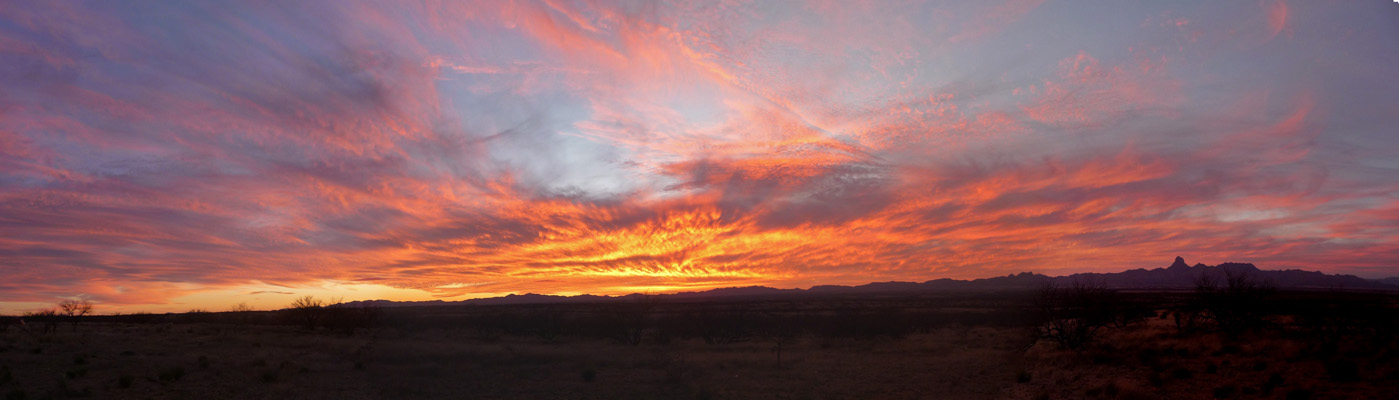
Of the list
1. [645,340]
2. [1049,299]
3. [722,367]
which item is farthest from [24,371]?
[1049,299]

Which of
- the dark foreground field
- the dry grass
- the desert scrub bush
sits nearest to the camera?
the dark foreground field

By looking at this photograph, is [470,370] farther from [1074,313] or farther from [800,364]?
[1074,313]

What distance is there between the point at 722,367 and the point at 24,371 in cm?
2571

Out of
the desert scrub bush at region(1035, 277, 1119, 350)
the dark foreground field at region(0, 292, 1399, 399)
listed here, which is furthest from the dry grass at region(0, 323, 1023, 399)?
the desert scrub bush at region(1035, 277, 1119, 350)

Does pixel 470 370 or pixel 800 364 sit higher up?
pixel 470 370

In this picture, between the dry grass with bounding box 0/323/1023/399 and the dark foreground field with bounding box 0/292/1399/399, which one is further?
the dry grass with bounding box 0/323/1023/399

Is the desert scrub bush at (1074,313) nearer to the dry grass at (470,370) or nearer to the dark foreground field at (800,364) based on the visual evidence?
the dark foreground field at (800,364)

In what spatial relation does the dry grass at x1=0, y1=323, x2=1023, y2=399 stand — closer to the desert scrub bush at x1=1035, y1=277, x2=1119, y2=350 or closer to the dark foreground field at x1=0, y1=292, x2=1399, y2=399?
the dark foreground field at x1=0, y1=292, x2=1399, y2=399

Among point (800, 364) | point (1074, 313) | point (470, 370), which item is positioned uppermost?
point (1074, 313)

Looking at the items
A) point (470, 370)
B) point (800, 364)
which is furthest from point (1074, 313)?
point (470, 370)

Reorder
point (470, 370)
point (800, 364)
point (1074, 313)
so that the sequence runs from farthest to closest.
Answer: point (1074, 313)
point (800, 364)
point (470, 370)

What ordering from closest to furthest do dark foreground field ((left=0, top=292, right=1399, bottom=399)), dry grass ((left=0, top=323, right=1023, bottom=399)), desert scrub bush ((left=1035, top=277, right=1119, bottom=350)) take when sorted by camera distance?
dark foreground field ((left=0, top=292, right=1399, bottom=399)), dry grass ((left=0, top=323, right=1023, bottom=399)), desert scrub bush ((left=1035, top=277, right=1119, bottom=350))

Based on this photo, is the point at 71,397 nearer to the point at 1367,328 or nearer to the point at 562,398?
the point at 562,398

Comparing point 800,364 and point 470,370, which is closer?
point 470,370
